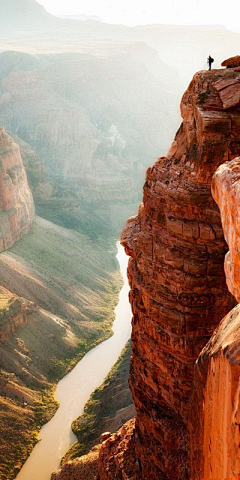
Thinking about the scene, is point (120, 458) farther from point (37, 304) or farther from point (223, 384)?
point (37, 304)

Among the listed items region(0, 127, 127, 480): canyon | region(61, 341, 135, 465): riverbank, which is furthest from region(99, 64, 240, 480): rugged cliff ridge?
region(0, 127, 127, 480): canyon

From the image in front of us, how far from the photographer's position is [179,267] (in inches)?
646

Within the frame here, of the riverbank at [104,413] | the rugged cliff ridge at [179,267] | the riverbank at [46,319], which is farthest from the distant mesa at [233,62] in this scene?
the riverbank at [46,319]

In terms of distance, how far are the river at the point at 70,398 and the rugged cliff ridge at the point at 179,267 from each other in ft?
64.5

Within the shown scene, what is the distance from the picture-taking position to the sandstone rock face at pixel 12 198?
215 ft

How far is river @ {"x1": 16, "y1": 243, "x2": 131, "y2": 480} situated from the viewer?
3709 cm

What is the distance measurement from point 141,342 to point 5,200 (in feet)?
166

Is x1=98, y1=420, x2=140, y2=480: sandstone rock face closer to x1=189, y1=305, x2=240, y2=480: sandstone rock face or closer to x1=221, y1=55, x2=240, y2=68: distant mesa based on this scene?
x1=189, y1=305, x2=240, y2=480: sandstone rock face

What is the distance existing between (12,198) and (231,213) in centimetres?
6257

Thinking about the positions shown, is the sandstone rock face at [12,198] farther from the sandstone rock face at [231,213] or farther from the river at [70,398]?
the sandstone rock face at [231,213]

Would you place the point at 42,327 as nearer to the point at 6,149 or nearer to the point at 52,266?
the point at 52,266

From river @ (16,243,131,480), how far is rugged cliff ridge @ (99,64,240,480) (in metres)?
19.7

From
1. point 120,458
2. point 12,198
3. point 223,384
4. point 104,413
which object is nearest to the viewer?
point 223,384

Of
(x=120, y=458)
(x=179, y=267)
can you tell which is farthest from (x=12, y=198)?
(x=179, y=267)
